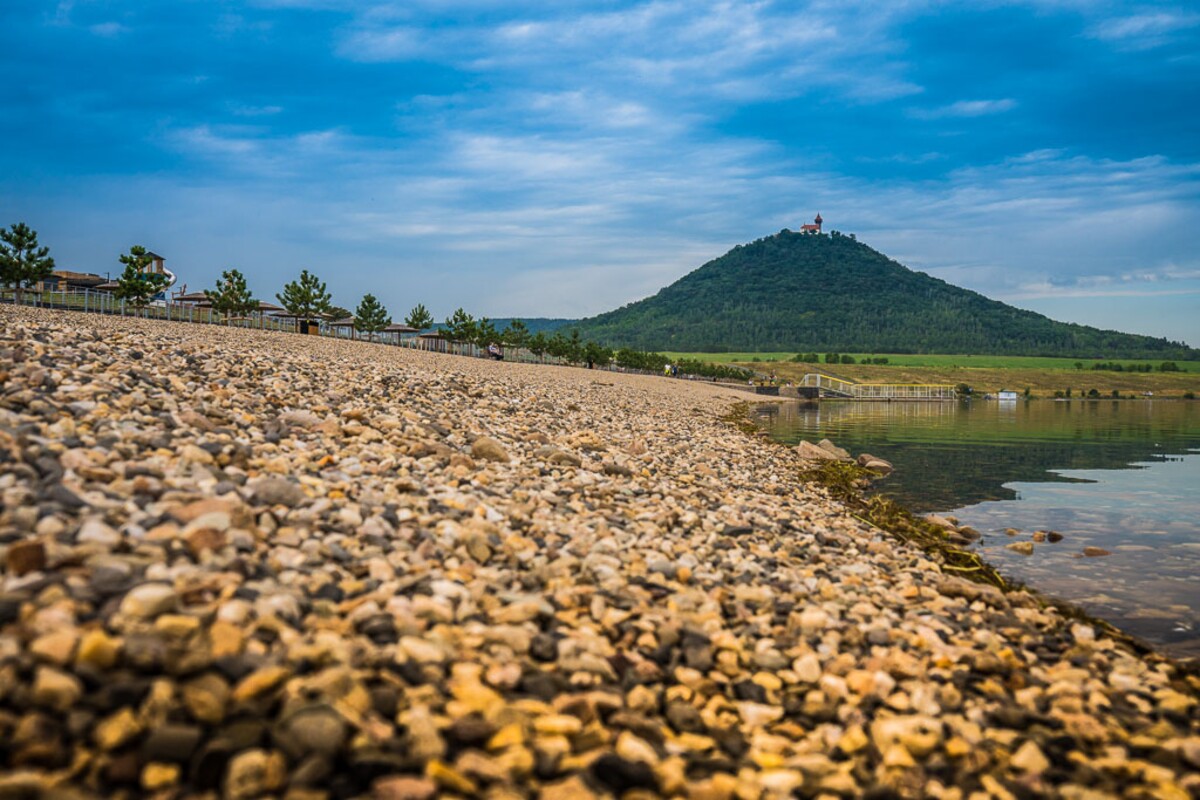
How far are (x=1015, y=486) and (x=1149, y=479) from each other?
609 centimetres

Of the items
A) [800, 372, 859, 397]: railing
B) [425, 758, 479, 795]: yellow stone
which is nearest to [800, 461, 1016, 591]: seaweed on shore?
[425, 758, 479, 795]: yellow stone

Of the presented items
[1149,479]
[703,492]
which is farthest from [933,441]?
[703,492]

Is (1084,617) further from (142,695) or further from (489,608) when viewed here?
(142,695)

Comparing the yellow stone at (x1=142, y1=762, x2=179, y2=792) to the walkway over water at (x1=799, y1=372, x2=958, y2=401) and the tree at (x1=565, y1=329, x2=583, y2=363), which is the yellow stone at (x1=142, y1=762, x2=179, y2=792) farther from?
the walkway over water at (x1=799, y1=372, x2=958, y2=401)

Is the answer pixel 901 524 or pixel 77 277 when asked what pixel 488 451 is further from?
pixel 77 277

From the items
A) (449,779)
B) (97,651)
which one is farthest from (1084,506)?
(97,651)

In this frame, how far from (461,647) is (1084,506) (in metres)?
18.2

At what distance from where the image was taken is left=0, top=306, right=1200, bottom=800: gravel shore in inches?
140

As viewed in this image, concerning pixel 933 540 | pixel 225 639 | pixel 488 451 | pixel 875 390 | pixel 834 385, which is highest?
pixel 834 385

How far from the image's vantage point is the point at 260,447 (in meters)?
8.44

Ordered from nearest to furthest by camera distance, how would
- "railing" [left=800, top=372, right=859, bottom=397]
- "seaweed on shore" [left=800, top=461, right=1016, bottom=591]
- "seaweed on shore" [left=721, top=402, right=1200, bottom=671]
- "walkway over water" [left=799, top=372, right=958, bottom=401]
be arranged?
"seaweed on shore" [left=721, top=402, right=1200, bottom=671] < "seaweed on shore" [left=800, top=461, right=1016, bottom=591] < "railing" [left=800, top=372, right=859, bottom=397] < "walkway over water" [left=799, top=372, right=958, bottom=401]

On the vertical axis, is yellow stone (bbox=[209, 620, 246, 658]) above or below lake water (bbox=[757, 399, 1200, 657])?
above

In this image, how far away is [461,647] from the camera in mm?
4875

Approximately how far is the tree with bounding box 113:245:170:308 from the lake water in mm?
53959
